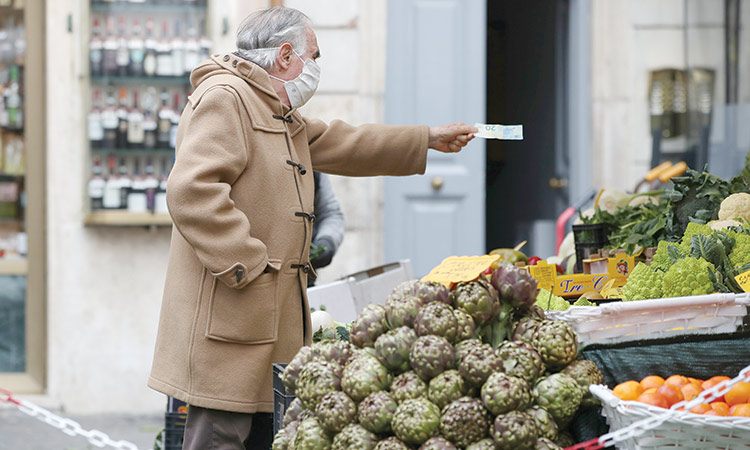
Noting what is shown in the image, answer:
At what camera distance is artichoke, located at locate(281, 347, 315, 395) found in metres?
2.23

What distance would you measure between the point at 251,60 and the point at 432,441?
1598 millimetres

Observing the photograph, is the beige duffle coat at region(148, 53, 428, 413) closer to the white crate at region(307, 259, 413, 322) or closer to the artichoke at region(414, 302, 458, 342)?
the white crate at region(307, 259, 413, 322)

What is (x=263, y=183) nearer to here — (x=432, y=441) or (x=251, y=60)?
(x=251, y=60)

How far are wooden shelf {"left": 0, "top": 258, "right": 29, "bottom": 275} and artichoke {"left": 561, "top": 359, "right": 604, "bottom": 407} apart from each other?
205 inches

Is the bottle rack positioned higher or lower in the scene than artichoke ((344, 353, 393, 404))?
higher

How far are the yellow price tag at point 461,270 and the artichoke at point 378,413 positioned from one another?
15.5 inches

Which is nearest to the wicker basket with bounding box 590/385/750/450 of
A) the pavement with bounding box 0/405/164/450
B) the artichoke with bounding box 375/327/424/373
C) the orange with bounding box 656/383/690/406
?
the orange with bounding box 656/383/690/406

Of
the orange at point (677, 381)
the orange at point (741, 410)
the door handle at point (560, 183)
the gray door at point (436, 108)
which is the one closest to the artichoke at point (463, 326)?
the orange at point (677, 381)

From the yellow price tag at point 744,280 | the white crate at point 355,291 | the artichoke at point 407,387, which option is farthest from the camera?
the white crate at point 355,291

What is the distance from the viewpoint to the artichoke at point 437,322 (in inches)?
80.7

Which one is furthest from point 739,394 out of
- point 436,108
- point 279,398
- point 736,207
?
point 436,108

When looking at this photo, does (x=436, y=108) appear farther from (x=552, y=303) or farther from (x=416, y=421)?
(x=416, y=421)

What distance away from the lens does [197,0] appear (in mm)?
6262

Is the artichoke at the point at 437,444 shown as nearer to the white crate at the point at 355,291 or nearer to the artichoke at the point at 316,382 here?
the artichoke at the point at 316,382
